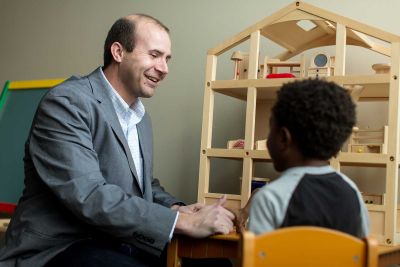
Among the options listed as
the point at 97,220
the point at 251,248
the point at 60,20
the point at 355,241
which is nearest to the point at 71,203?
the point at 97,220

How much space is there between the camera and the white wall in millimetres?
2082

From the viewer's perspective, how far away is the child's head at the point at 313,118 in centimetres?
98

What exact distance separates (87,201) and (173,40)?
3.96 ft

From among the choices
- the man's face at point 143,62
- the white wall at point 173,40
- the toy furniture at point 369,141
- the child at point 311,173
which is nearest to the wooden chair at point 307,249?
the child at point 311,173

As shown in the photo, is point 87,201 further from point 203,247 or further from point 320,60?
point 320,60

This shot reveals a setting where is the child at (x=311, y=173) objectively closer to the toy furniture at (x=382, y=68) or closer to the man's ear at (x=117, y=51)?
the toy furniture at (x=382, y=68)

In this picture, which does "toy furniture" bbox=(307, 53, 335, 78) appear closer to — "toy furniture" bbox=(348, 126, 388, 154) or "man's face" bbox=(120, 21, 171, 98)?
"toy furniture" bbox=(348, 126, 388, 154)

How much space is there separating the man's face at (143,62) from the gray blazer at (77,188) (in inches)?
6.2

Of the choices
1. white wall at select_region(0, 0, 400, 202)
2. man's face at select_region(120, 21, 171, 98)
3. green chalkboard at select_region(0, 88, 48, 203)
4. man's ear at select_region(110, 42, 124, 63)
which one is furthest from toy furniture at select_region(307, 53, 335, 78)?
Result: green chalkboard at select_region(0, 88, 48, 203)

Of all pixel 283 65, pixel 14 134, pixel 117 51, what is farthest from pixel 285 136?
pixel 14 134

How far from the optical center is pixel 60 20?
260 cm

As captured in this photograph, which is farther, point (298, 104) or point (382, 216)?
point (382, 216)

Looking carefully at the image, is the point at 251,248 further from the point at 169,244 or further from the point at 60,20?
the point at 60,20

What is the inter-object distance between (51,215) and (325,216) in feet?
2.51
